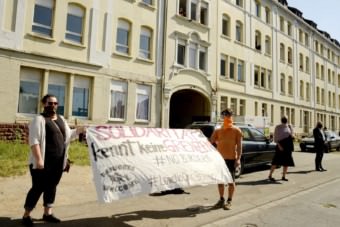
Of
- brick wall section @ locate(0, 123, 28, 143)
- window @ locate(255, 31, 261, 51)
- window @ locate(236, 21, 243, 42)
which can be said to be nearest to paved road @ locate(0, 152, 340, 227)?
brick wall section @ locate(0, 123, 28, 143)

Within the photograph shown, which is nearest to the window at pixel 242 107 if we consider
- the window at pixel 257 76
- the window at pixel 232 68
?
the window at pixel 232 68

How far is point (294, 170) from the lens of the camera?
42.8 feet

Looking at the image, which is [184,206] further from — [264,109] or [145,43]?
[264,109]

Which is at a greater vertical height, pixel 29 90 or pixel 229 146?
pixel 29 90

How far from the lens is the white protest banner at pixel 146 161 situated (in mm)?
4898

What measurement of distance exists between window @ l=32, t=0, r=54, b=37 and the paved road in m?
9.02

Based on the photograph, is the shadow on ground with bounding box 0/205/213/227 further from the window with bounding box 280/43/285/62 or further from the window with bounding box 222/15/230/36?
the window with bounding box 280/43/285/62

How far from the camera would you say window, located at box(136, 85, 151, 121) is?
19312 millimetres

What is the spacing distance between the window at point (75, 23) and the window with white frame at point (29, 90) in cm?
261

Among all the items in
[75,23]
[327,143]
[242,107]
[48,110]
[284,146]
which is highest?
[75,23]

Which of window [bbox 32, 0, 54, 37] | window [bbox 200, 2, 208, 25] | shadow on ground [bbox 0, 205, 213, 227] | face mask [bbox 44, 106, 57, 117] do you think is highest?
window [bbox 200, 2, 208, 25]

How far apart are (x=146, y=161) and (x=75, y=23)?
44.5 feet

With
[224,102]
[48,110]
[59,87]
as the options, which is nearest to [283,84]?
[224,102]

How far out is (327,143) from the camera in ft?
76.8
